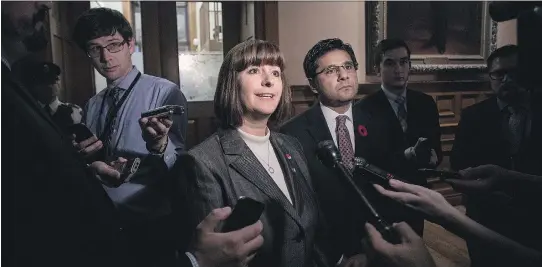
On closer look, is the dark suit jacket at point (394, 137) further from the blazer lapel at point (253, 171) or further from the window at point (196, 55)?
the window at point (196, 55)

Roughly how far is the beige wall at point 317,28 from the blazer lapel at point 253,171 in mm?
1120

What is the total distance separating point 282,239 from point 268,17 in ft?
4.83

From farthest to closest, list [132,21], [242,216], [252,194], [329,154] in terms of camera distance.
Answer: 1. [132,21]
2. [252,194]
3. [329,154]
4. [242,216]

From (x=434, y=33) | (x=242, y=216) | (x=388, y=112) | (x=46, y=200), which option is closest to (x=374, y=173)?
(x=242, y=216)

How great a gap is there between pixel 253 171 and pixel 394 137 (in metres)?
0.78

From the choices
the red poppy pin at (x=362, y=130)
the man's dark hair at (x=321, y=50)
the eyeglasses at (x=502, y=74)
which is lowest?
the red poppy pin at (x=362, y=130)

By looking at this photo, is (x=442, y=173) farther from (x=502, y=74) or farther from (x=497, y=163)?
(x=502, y=74)

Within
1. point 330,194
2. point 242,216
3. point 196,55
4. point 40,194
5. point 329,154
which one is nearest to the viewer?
point 40,194

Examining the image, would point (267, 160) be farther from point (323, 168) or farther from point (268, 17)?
point (268, 17)

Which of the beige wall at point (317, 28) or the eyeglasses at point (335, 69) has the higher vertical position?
the beige wall at point (317, 28)

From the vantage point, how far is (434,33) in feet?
7.19

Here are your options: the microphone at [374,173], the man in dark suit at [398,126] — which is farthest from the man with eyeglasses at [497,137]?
the microphone at [374,173]

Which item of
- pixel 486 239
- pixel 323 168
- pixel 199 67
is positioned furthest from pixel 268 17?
pixel 486 239

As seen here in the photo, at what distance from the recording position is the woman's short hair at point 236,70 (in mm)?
972
